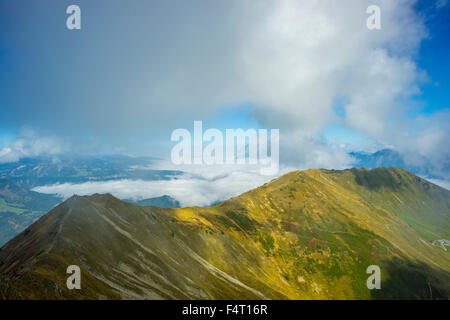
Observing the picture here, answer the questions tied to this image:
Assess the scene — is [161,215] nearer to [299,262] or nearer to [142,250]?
[142,250]

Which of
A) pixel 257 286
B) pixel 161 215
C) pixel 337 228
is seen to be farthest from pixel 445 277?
pixel 161 215

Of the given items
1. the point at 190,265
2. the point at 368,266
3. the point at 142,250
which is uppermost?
the point at 142,250
